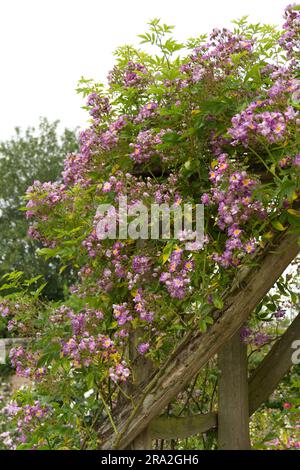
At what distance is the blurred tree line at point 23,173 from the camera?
1831 cm

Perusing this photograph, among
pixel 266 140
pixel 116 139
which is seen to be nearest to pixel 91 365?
pixel 116 139

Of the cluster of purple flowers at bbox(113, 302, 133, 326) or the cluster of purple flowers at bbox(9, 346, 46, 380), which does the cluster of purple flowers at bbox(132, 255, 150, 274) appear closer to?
the cluster of purple flowers at bbox(113, 302, 133, 326)

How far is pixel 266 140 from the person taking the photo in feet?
8.50

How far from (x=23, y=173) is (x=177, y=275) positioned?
682 inches

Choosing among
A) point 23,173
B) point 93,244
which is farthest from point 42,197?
point 23,173

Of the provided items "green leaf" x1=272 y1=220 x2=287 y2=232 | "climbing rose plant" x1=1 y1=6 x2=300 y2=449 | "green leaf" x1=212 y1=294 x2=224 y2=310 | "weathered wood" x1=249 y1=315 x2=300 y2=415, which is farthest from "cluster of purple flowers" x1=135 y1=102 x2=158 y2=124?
"weathered wood" x1=249 y1=315 x2=300 y2=415

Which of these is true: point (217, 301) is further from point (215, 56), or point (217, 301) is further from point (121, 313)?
point (215, 56)

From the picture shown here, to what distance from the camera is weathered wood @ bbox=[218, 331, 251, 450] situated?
3270 mm

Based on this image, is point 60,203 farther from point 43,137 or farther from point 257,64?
point 43,137

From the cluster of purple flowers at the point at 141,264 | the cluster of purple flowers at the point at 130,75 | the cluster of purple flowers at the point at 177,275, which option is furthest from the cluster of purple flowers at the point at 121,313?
the cluster of purple flowers at the point at 130,75

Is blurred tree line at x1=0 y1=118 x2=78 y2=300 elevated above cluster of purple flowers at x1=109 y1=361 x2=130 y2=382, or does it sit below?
above

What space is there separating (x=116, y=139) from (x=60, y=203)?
0.64 m

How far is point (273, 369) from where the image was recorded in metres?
3.34

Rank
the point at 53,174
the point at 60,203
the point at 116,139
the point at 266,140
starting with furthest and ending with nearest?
the point at 53,174
the point at 60,203
the point at 116,139
the point at 266,140
